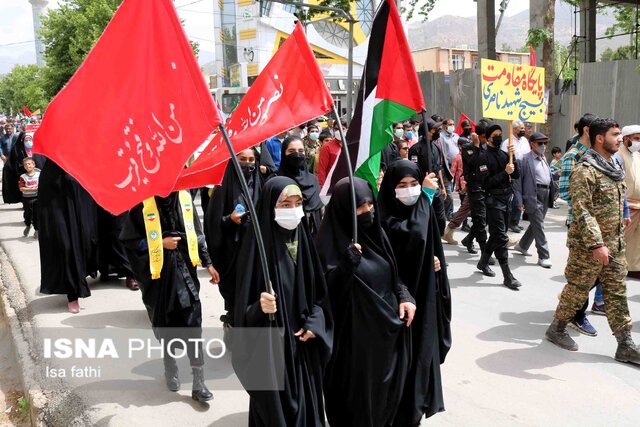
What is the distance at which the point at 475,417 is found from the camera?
12.5ft

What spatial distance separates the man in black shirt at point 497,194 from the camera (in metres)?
6.79

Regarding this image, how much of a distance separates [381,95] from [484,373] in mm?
2151

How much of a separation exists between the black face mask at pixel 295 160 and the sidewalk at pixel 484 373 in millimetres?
1602

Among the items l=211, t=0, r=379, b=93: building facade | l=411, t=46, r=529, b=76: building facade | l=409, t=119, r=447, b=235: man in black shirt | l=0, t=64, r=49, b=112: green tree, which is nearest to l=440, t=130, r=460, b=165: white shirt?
l=409, t=119, r=447, b=235: man in black shirt

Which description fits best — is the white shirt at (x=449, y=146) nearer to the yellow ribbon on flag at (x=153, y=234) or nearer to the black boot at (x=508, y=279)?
the black boot at (x=508, y=279)

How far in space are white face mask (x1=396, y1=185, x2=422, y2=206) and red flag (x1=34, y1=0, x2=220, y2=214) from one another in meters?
1.38

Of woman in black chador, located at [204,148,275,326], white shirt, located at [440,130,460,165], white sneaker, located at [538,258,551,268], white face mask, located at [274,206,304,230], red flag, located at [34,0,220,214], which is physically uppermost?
red flag, located at [34,0,220,214]

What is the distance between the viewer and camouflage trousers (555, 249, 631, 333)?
454 cm

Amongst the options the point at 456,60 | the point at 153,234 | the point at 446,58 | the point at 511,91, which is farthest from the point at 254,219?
the point at 456,60

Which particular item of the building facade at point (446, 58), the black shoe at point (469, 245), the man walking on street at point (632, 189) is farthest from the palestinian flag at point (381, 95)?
the building facade at point (446, 58)

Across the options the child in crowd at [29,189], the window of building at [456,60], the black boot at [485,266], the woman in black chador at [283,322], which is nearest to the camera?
the woman in black chador at [283,322]

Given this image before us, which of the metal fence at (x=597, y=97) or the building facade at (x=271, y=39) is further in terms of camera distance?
the building facade at (x=271, y=39)

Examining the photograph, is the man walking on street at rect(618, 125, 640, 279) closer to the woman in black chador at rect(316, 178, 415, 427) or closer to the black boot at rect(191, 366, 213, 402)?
the woman in black chador at rect(316, 178, 415, 427)

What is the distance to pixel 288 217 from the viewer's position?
298cm
